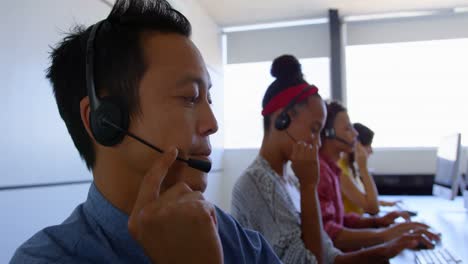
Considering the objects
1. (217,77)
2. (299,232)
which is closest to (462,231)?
(299,232)

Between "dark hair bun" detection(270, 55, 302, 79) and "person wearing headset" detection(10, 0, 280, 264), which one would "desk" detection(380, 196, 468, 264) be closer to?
"dark hair bun" detection(270, 55, 302, 79)

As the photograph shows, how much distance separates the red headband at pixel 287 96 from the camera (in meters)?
1.44

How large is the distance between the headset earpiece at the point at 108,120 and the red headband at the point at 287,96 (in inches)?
35.6

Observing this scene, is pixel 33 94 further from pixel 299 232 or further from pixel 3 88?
pixel 299 232

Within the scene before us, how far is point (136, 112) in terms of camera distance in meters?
0.63

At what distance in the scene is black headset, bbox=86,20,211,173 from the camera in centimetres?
61

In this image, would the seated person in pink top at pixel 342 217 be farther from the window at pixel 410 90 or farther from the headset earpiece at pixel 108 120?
the window at pixel 410 90

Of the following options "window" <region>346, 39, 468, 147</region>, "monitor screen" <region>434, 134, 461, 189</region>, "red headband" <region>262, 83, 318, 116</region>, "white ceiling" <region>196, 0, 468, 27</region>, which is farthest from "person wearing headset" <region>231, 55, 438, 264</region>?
"window" <region>346, 39, 468, 147</region>

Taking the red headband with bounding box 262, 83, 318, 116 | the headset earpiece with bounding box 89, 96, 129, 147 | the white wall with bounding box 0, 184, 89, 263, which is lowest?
the white wall with bounding box 0, 184, 89, 263

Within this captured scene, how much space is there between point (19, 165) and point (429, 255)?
1579mm

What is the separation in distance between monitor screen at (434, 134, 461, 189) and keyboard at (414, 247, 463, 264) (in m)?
1.29

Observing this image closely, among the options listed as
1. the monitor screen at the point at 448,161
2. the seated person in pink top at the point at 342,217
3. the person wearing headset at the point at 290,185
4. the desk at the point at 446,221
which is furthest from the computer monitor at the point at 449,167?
the person wearing headset at the point at 290,185

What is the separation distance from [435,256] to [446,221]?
35.2 inches

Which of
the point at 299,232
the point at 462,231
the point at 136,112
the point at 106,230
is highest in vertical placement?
the point at 136,112
